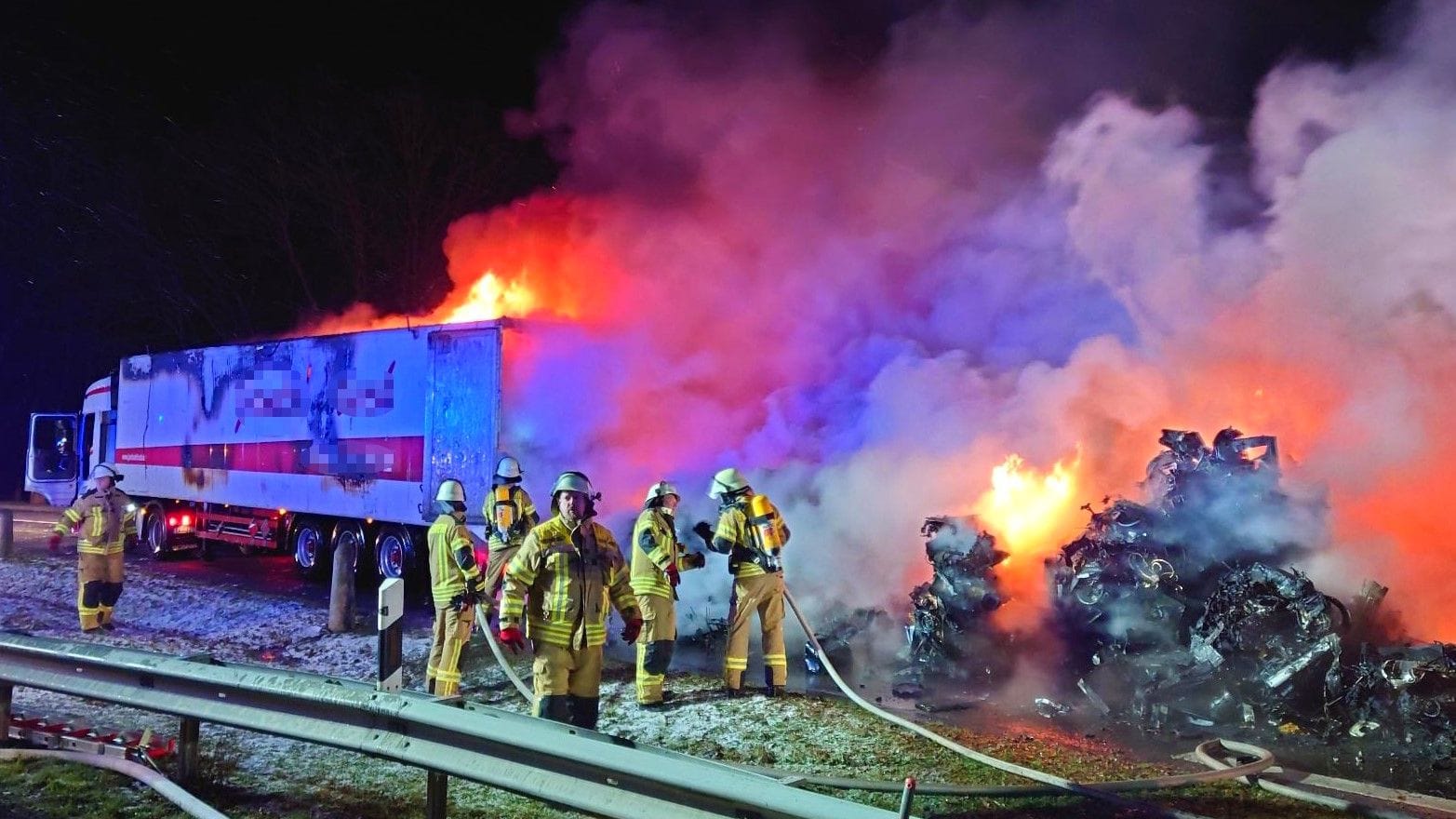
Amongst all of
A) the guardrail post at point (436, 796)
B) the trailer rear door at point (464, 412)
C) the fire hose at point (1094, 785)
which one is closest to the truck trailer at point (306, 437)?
the trailer rear door at point (464, 412)

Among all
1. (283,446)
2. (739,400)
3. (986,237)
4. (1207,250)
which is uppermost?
(986,237)

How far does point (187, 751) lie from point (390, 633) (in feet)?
4.01

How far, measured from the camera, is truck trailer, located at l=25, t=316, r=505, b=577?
10930 mm

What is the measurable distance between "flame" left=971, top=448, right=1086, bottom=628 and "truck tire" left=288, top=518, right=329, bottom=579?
865 centimetres

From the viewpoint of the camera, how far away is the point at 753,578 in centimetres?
717

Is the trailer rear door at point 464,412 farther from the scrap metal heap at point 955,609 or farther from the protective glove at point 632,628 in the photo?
the protective glove at point 632,628

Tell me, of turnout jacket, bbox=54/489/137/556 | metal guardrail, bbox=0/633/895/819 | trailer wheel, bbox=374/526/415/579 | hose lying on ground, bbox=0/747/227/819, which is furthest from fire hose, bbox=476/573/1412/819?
trailer wheel, bbox=374/526/415/579

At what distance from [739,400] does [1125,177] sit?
6150 millimetres

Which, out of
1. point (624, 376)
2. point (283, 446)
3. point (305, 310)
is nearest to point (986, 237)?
point (624, 376)

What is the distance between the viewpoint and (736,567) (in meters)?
7.22

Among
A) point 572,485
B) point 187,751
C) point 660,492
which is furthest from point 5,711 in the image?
point 660,492

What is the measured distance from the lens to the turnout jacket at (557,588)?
512 cm

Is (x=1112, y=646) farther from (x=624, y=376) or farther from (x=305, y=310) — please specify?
(x=305, y=310)

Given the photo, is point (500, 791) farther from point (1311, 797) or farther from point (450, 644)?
point (1311, 797)
